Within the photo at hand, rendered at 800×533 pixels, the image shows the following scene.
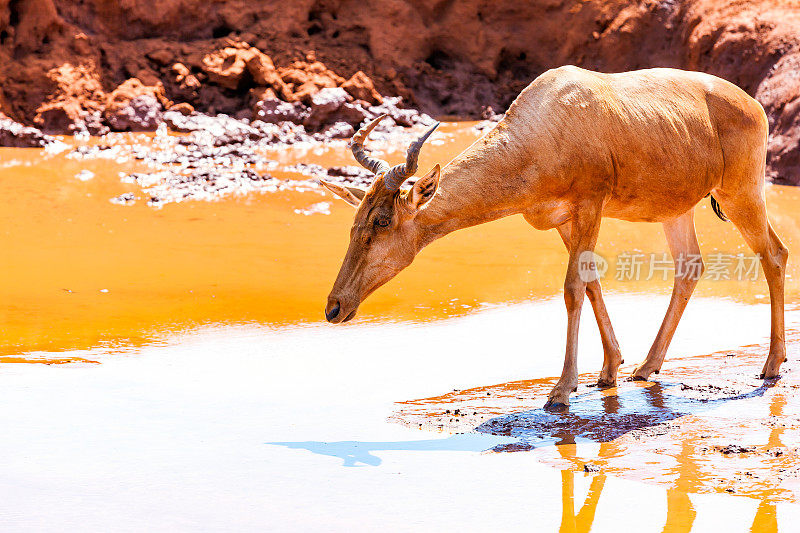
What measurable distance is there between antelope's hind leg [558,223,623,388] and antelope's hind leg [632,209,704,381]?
28 cm

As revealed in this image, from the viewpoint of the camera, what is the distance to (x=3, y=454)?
20.1 feet

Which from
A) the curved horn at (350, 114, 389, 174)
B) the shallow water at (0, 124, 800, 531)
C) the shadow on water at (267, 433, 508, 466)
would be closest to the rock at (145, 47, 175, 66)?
the shallow water at (0, 124, 800, 531)

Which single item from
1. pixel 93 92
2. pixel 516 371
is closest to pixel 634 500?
pixel 516 371

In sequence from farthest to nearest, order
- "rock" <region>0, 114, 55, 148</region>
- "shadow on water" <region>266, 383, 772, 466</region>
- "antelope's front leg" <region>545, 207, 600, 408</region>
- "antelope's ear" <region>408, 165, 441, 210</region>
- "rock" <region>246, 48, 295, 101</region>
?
"rock" <region>246, 48, 295, 101</region> → "rock" <region>0, 114, 55, 148</region> → "antelope's front leg" <region>545, 207, 600, 408</region> → "antelope's ear" <region>408, 165, 441, 210</region> → "shadow on water" <region>266, 383, 772, 466</region>

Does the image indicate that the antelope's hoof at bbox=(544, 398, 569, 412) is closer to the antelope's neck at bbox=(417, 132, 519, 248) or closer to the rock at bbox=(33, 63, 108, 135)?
the antelope's neck at bbox=(417, 132, 519, 248)

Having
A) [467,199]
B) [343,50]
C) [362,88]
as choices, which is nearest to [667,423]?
[467,199]

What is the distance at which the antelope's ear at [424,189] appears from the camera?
6.68 meters

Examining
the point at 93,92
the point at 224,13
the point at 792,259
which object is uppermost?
the point at 224,13

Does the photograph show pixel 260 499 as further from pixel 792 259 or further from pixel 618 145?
pixel 792 259

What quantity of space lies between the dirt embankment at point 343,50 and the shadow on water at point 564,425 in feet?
40.7

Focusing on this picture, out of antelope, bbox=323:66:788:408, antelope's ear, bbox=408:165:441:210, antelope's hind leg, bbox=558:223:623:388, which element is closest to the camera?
antelope's ear, bbox=408:165:441:210

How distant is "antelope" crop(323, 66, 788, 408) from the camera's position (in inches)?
274

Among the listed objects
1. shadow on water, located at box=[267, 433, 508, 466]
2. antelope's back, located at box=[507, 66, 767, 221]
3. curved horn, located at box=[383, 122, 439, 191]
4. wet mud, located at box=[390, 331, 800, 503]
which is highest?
antelope's back, located at box=[507, 66, 767, 221]

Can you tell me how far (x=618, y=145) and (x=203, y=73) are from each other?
1606 centimetres
